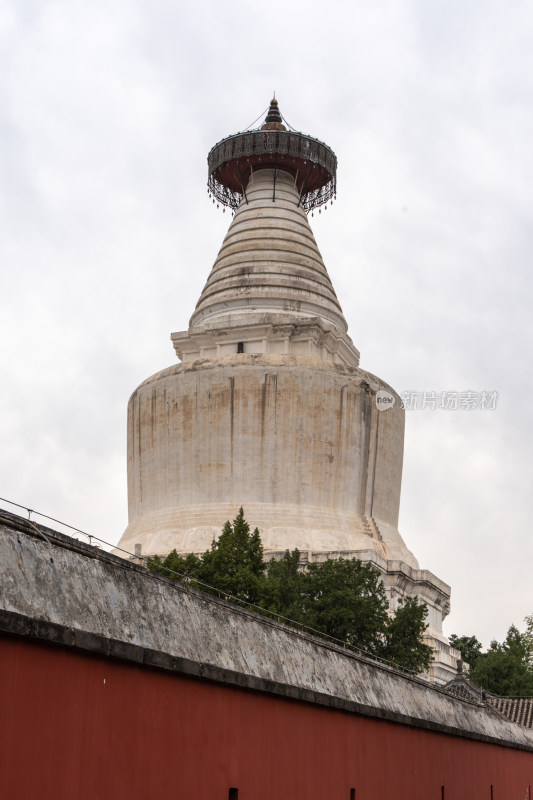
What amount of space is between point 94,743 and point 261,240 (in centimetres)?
3425

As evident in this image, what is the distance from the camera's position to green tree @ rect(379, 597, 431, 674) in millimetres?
23578

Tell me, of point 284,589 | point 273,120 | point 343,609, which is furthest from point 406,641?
point 273,120

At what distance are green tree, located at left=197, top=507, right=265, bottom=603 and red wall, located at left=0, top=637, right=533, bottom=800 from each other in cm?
898

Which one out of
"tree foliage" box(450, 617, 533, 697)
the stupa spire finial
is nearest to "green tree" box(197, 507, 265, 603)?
"tree foliage" box(450, 617, 533, 697)

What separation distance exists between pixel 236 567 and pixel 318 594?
3129 mm

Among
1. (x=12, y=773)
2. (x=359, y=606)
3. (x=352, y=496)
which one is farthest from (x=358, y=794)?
(x=352, y=496)

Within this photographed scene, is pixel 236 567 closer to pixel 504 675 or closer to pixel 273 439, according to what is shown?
pixel 273 439

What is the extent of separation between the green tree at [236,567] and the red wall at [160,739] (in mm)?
8982

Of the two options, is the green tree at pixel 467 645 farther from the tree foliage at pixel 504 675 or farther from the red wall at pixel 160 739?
the red wall at pixel 160 739

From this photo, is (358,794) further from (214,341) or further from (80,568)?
(214,341)

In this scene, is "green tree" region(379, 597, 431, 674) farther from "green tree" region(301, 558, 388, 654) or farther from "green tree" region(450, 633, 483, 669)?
"green tree" region(450, 633, 483, 669)

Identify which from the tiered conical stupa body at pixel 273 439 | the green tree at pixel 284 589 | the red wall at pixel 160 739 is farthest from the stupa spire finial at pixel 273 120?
the red wall at pixel 160 739

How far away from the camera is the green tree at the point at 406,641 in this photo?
77.4ft

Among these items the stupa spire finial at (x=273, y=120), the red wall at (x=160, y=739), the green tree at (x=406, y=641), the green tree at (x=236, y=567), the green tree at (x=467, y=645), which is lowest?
the red wall at (x=160, y=739)
